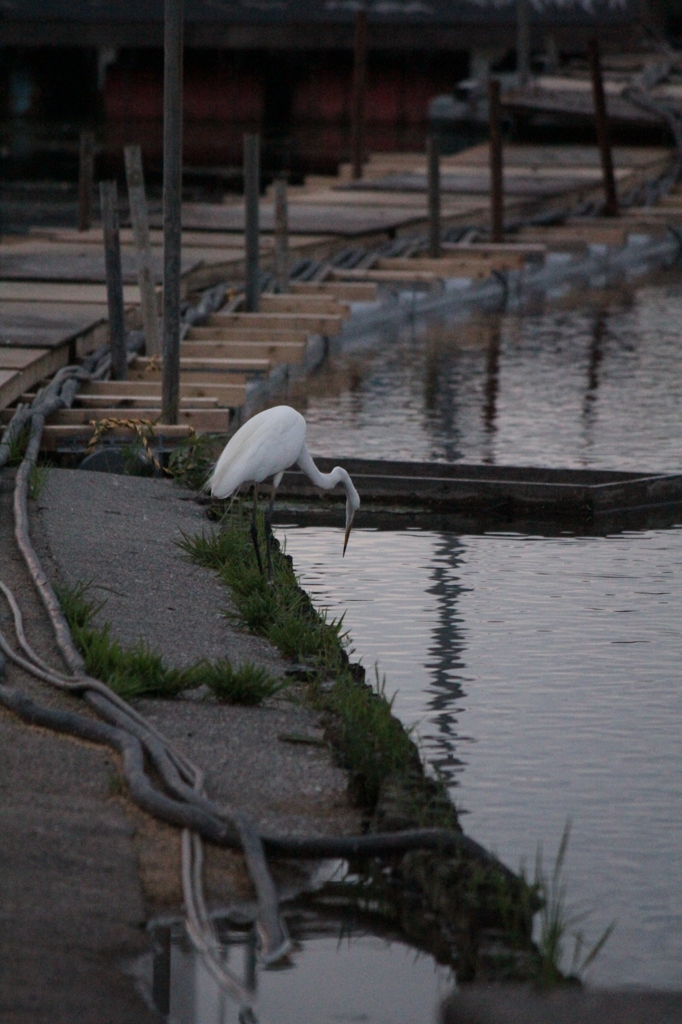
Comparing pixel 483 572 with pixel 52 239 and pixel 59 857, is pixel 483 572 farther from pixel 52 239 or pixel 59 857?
pixel 52 239

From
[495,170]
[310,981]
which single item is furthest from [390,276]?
[310,981]

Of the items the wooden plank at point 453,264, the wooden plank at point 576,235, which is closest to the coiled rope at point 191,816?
the wooden plank at point 453,264

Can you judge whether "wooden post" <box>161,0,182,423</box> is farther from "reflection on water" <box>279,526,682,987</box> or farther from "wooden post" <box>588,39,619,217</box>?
"wooden post" <box>588,39,619,217</box>

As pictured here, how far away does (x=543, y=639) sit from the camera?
9.33 meters

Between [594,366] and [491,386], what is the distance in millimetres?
1900

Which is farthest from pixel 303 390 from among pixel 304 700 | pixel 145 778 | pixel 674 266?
pixel 674 266

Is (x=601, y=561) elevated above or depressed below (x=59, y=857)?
below

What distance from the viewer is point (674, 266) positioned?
30516 millimetres

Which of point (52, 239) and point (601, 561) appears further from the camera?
point (52, 239)

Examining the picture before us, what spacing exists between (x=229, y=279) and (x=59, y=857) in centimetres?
1530

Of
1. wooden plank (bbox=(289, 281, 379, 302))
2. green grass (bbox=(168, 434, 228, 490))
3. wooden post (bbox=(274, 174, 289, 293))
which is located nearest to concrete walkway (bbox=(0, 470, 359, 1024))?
green grass (bbox=(168, 434, 228, 490))

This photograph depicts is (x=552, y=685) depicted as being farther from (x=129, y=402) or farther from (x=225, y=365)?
(x=225, y=365)

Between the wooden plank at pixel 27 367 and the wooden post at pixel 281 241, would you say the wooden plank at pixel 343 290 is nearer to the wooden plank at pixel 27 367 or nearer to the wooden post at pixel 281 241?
the wooden post at pixel 281 241

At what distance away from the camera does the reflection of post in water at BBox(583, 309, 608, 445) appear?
16.1 meters
